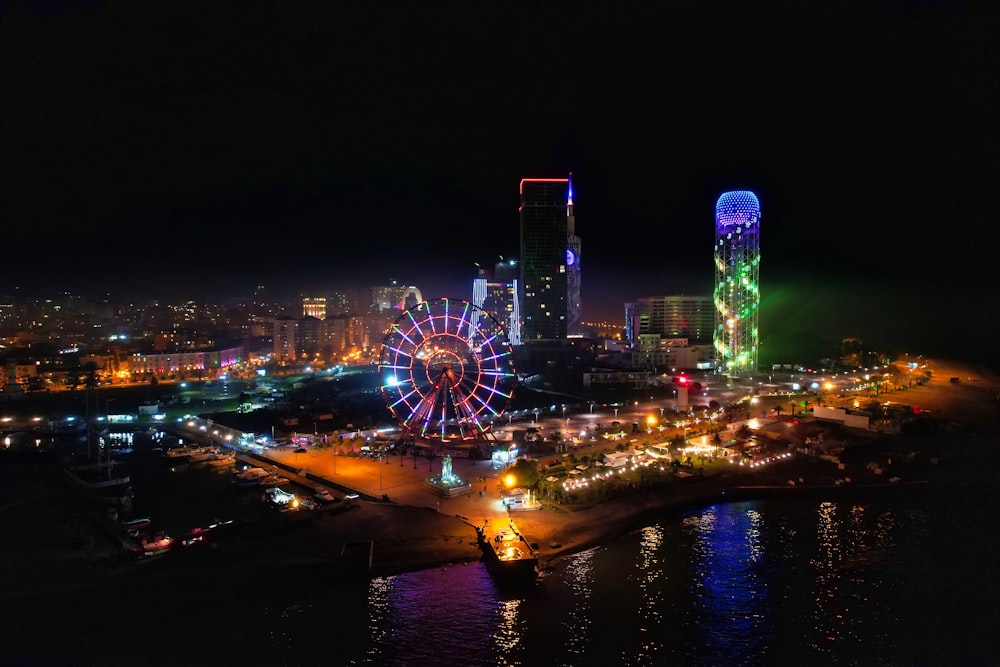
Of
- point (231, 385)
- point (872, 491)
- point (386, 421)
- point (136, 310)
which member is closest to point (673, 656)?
point (872, 491)

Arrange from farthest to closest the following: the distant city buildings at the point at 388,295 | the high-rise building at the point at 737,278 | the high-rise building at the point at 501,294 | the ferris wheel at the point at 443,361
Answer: the distant city buildings at the point at 388,295 → the high-rise building at the point at 501,294 → the high-rise building at the point at 737,278 → the ferris wheel at the point at 443,361

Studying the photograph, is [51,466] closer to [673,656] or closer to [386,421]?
[386,421]

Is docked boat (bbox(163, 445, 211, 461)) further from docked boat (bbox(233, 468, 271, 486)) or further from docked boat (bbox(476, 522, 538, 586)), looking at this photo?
docked boat (bbox(476, 522, 538, 586))

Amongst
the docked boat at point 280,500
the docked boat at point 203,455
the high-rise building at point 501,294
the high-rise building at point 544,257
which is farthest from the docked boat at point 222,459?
the high-rise building at point 501,294

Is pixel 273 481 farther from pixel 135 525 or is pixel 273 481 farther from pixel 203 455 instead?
pixel 203 455

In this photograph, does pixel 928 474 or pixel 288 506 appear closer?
pixel 288 506

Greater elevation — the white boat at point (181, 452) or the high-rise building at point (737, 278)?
the high-rise building at point (737, 278)

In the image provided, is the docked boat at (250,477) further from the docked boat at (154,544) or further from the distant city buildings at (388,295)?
the distant city buildings at (388,295)
